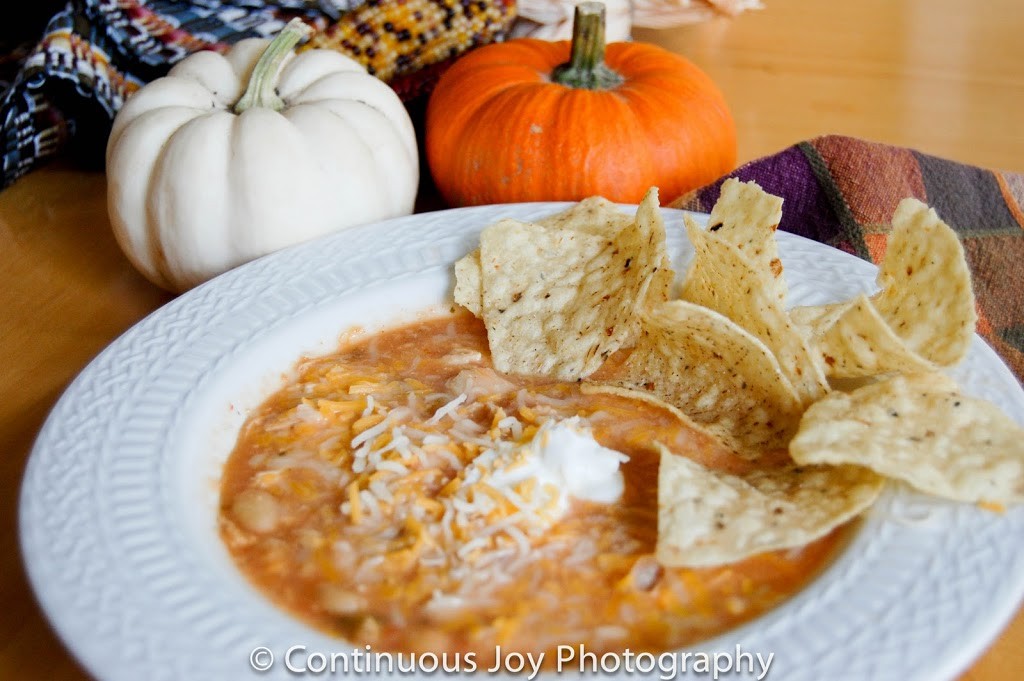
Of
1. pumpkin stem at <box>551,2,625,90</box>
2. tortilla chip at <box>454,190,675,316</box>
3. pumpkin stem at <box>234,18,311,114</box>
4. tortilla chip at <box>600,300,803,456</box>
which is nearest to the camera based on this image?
tortilla chip at <box>600,300,803,456</box>

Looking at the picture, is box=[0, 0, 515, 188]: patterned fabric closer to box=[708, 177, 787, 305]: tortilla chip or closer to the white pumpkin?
the white pumpkin

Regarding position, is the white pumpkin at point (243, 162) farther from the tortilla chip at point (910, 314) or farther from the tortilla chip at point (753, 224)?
the tortilla chip at point (910, 314)

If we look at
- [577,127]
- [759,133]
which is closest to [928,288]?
[577,127]

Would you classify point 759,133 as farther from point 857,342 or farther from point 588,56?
point 857,342

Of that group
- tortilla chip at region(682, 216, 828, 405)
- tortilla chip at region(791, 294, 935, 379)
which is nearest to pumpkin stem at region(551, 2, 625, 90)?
tortilla chip at region(682, 216, 828, 405)

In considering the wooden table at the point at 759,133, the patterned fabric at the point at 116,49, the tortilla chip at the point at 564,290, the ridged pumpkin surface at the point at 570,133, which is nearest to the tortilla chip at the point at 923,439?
the wooden table at the point at 759,133

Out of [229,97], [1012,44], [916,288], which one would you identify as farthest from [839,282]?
[1012,44]

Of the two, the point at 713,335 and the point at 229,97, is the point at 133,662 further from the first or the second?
the point at 229,97
